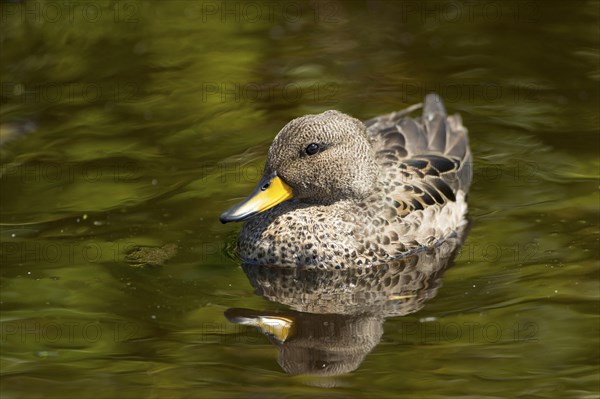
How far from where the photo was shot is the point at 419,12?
45.8 ft

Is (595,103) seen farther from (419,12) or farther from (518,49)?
(419,12)

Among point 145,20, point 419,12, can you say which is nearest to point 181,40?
point 145,20

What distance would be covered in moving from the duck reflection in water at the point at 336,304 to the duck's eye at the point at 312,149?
901 millimetres

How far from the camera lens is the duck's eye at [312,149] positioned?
30.8ft

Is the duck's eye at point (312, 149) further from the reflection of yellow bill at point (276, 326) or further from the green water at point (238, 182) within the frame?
the reflection of yellow bill at point (276, 326)

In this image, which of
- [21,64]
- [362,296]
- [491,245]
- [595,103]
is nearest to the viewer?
[362,296]

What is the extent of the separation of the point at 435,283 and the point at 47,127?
4.37 metres

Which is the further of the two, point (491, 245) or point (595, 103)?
point (595, 103)

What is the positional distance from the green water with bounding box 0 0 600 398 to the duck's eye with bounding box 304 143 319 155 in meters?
1.04

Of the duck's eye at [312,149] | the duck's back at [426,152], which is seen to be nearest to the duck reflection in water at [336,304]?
the duck's back at [426,152]

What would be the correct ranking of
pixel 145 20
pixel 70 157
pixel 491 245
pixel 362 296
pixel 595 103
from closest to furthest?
pixel 362 296, pixel 491 245, pixel 70 157, pixel 595 103, pixel 145 20

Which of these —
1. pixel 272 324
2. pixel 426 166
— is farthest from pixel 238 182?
pixel 272 324

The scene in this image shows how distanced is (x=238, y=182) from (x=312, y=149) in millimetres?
1316

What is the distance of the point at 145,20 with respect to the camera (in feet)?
45.1
